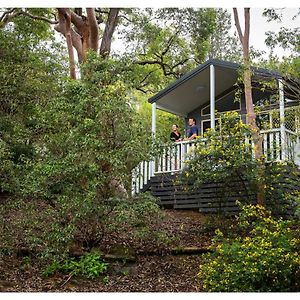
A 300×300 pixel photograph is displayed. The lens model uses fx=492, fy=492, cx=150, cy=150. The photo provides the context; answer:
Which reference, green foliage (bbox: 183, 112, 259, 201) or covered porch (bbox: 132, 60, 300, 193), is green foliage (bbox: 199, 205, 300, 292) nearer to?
green foliage (bbox: 183, 112, 259, 201)

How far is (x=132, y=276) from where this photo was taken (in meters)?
7.13

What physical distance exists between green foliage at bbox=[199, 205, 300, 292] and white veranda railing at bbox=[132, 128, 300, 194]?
2039 mm

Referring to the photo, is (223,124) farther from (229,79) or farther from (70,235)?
(229,79)

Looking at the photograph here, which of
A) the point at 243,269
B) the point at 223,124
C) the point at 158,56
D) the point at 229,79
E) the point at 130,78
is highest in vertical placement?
the point at 158,56

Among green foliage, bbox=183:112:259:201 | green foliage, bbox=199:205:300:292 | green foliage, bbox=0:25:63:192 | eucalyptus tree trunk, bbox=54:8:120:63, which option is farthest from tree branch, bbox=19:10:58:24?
green foliage, bbox=199:205:300:292

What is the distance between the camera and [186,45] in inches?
626

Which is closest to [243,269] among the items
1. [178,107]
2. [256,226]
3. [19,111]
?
[256,226]

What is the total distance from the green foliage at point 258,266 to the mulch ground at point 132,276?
1.88 feet

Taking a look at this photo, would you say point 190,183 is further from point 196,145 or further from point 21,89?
point 21,89

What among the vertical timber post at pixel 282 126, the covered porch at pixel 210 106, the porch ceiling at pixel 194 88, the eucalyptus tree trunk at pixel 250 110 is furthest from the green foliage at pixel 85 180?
the porch ceiling at pixel 194 88

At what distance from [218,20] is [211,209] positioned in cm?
1089

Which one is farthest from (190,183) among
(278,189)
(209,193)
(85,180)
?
(85,180)

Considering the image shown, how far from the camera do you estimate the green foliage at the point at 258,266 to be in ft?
19.3

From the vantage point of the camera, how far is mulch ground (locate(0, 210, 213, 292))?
6.78 meters
